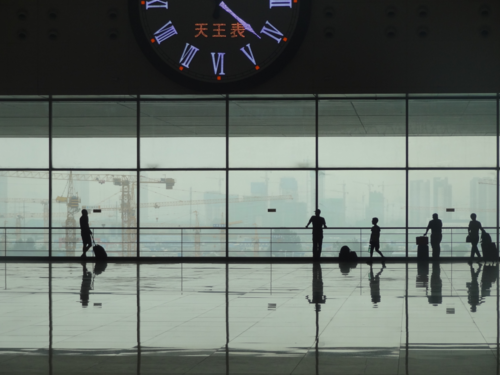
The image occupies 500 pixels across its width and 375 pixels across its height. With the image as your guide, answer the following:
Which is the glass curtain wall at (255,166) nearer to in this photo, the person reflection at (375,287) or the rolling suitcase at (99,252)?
the rolling suitcase at (99,252)

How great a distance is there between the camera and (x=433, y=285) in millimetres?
13367

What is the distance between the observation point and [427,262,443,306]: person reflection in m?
10.8

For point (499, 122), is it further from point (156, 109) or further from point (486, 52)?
point (156, 109)

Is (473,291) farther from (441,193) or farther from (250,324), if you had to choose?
(441,193)

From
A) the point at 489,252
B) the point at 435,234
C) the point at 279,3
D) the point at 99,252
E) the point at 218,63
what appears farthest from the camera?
the point at 99,252

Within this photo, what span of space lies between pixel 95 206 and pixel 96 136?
2.23m

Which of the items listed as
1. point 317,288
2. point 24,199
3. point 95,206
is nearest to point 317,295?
point 317,288

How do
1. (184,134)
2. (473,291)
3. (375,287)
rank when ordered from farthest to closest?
(184,134) → (375,287) → (473,291)

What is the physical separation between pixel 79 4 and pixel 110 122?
12.0ft

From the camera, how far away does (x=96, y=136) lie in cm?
2147

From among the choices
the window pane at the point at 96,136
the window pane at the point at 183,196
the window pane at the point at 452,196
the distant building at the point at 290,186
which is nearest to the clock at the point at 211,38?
the window pane at the point at 96,136

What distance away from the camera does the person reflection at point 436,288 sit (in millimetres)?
10795

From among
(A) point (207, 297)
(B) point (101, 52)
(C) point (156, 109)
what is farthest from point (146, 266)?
(A) point (207, 297)

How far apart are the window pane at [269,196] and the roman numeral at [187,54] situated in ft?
11.9
